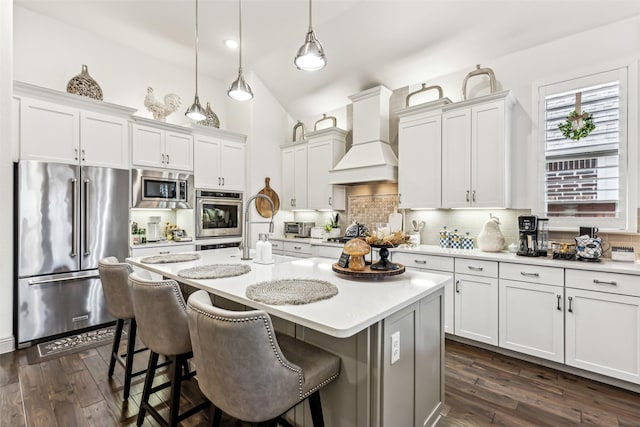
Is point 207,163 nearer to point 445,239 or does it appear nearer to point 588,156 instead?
point 445,239

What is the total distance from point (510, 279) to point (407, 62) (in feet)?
8.98

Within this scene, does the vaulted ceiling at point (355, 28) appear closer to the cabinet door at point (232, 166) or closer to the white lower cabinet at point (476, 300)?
the cabinet door at point (232, 166)

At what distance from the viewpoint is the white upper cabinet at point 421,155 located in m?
3.57

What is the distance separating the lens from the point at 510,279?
2.81 metres

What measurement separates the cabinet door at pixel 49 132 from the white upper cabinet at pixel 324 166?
2.91 metres

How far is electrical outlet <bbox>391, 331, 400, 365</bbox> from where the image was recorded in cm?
147

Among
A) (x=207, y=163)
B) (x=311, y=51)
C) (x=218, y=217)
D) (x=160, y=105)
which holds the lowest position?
(x=218, y=217)

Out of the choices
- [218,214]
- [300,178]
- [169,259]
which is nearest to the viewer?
[169,259]

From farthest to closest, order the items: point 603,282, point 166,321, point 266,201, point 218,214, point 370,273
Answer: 1. point 266,201
2. point 218,214
3. point 603,282
4. point 370,273
5. point 166,321

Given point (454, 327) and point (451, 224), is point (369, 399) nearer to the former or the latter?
point (454, 327)

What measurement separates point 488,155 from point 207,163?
3614mm

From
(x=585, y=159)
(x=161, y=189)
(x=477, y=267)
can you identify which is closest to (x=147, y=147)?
(x=161, y=189)

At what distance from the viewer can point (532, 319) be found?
271 cm

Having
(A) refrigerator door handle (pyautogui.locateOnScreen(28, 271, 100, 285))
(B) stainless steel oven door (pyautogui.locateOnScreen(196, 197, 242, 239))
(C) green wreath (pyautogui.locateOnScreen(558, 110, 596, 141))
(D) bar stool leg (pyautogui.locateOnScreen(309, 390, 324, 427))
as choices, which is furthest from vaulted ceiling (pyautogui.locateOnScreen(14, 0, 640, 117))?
(D) bar stool leg (pyautogui.locateOnScreen(309, 390, 324, 427))
